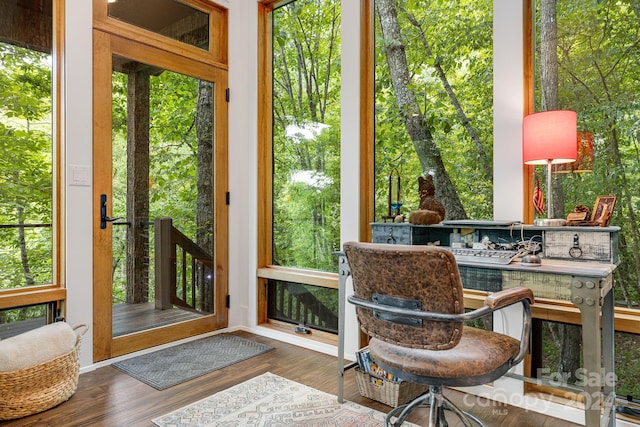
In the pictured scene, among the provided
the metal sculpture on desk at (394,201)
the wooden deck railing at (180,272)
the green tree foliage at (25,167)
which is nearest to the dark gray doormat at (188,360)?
the wooden deck railing at (180,272)

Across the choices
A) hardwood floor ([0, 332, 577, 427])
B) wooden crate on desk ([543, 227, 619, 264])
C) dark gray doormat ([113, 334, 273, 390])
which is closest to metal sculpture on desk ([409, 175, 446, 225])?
wooden crate on desk ([543, 227, 619, 264])

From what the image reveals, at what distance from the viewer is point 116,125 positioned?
2.86 m

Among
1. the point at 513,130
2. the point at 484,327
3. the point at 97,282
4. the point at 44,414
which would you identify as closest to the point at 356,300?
the point at 484,327

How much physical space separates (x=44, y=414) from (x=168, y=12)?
9.35 ft

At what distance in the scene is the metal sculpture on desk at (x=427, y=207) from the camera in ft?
7.50

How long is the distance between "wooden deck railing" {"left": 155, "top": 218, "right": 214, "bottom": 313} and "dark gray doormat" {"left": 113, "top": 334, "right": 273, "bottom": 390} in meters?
0.34

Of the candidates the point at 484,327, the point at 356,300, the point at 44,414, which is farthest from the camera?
the point at 484,327

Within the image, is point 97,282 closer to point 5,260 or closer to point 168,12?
point 5,260

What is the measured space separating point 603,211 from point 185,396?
2390 millimetres

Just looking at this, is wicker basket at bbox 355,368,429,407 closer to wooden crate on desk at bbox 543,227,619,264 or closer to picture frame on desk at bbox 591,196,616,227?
wooden crate on desk at bbox 543,227,619,264

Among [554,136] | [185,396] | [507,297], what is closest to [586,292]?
[507,297]

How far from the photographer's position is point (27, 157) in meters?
2.50

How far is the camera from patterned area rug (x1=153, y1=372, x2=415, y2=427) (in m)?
2.03

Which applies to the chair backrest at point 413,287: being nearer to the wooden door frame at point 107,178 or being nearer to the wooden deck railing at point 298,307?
the wooden deck railing at point 298,307
